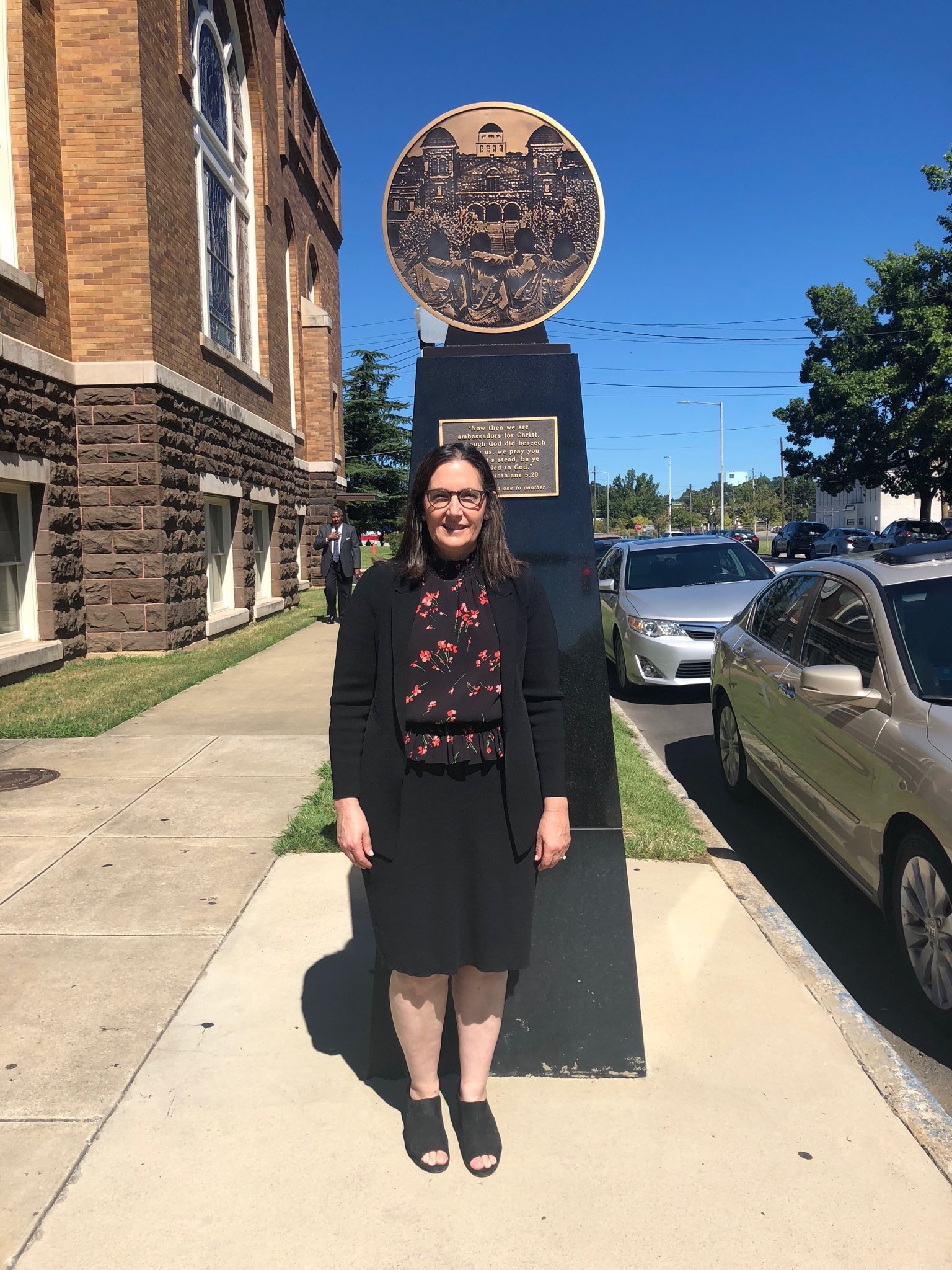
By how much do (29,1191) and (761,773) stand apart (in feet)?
13.7

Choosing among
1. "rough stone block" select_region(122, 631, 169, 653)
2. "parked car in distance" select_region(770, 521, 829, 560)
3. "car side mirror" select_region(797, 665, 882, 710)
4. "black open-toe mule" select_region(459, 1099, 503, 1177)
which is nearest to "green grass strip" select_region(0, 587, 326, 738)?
"rough stone block" select_region(122, 631, 169, 653)

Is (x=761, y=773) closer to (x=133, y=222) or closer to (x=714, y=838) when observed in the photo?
(x=714, y=838)

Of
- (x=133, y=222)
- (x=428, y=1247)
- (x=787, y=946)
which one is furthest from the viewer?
(x=133, y=222)

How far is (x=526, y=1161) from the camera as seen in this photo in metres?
2.62

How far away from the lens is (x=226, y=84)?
50.8 feet

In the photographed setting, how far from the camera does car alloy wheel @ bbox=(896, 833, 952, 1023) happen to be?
10.7 ft

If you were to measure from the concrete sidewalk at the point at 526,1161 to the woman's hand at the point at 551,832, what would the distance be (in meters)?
0.83

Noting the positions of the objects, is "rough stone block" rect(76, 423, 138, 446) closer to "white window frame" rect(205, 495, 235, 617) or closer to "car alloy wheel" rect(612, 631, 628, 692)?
"white window frame" rect(205, 495, 235, 617)

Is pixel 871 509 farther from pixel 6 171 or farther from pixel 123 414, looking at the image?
pixel 6 171

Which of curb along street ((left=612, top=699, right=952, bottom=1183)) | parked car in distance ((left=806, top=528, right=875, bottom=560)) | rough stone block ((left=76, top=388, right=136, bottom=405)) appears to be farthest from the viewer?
parked car in distance ((left=806, top=528, right=875, bottom=560))

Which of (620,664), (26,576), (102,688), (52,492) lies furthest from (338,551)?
(620,664)

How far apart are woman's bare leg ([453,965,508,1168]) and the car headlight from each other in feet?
22.7

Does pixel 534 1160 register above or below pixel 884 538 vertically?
below

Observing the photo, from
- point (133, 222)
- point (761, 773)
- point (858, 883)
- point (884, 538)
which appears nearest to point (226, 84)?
point (133, 222)
